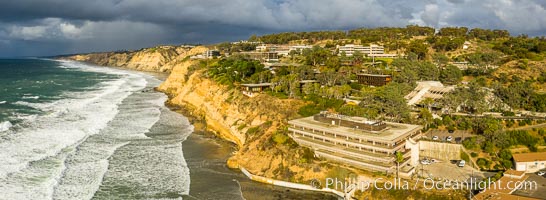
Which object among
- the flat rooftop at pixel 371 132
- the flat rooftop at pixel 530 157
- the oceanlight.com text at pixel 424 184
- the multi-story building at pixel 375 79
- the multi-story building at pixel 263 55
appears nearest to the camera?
the oceanlight.com text at pixel 424 184

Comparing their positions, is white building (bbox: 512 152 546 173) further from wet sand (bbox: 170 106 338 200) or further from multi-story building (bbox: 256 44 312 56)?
multi-story building (bbox: 256 44 312 56)

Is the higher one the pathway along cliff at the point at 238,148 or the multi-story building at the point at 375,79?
the multi-story building at the point at 375,79

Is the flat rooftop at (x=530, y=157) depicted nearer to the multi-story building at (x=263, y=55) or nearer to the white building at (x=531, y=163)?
the white building at (x=531, y=163)

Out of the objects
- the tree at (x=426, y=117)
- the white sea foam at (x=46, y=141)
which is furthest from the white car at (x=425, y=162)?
the white sea foam at (x=46, y=141)

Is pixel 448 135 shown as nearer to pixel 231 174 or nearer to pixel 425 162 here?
pixel 425 162

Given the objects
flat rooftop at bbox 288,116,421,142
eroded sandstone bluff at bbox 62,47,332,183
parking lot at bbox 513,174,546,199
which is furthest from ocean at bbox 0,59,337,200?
parking lot at bbox 513,174,546,199

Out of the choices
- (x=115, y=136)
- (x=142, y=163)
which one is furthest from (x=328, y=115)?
(x=115, y=136)

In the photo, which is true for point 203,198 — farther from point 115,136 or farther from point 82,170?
point 115,136
